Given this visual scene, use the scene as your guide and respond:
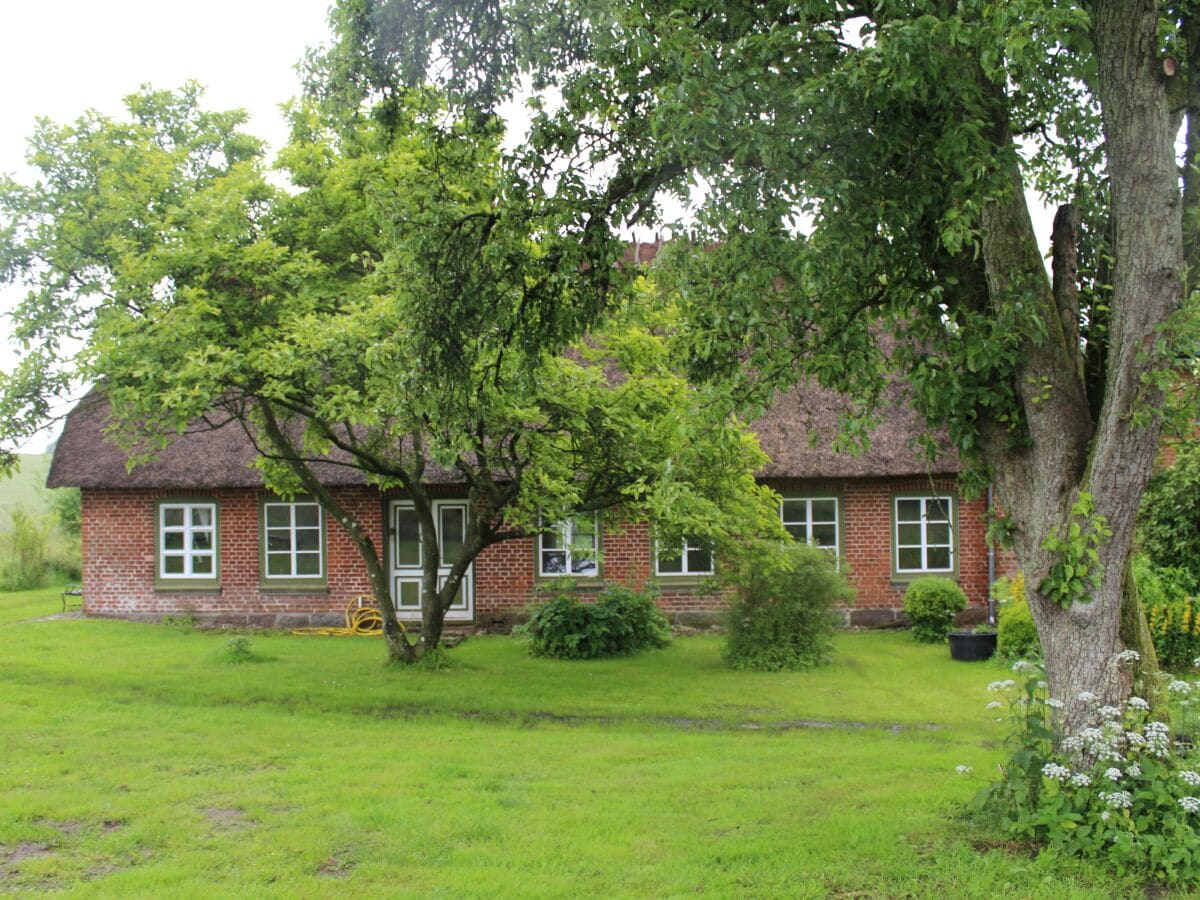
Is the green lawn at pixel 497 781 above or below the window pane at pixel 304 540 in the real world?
below

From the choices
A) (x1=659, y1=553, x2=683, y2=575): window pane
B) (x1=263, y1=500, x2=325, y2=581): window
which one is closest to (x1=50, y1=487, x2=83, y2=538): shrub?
(x1=263, y1=500, x2=325, y2=581): window

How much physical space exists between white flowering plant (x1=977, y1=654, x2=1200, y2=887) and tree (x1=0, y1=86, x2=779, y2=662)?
124 inches

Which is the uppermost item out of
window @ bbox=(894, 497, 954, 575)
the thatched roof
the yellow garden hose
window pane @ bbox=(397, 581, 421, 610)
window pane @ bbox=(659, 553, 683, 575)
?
the thatched roof

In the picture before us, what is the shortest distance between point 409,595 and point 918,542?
8.92 metres

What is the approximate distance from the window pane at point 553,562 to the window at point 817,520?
389 cm

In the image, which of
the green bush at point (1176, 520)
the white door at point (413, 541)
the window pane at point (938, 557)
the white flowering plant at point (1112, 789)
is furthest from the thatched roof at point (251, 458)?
the white flowering plant at point (1112, 789)

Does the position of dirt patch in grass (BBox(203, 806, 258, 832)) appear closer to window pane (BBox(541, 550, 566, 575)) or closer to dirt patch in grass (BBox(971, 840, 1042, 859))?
dirt patch in grass (BBox(971, 840, 1042, 859))

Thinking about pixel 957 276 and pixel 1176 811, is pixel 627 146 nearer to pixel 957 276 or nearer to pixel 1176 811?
pixel 957 276

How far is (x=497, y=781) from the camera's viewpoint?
763 centimetres

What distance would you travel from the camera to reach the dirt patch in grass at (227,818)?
6.56 metres

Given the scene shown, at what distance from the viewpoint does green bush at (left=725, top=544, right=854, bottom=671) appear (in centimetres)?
1364

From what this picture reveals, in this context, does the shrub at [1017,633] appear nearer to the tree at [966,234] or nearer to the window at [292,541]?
the tree at [966,234]

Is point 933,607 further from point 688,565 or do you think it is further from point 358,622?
point 358,622

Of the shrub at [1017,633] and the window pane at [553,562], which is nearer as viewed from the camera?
the shrub at [1017,633]
